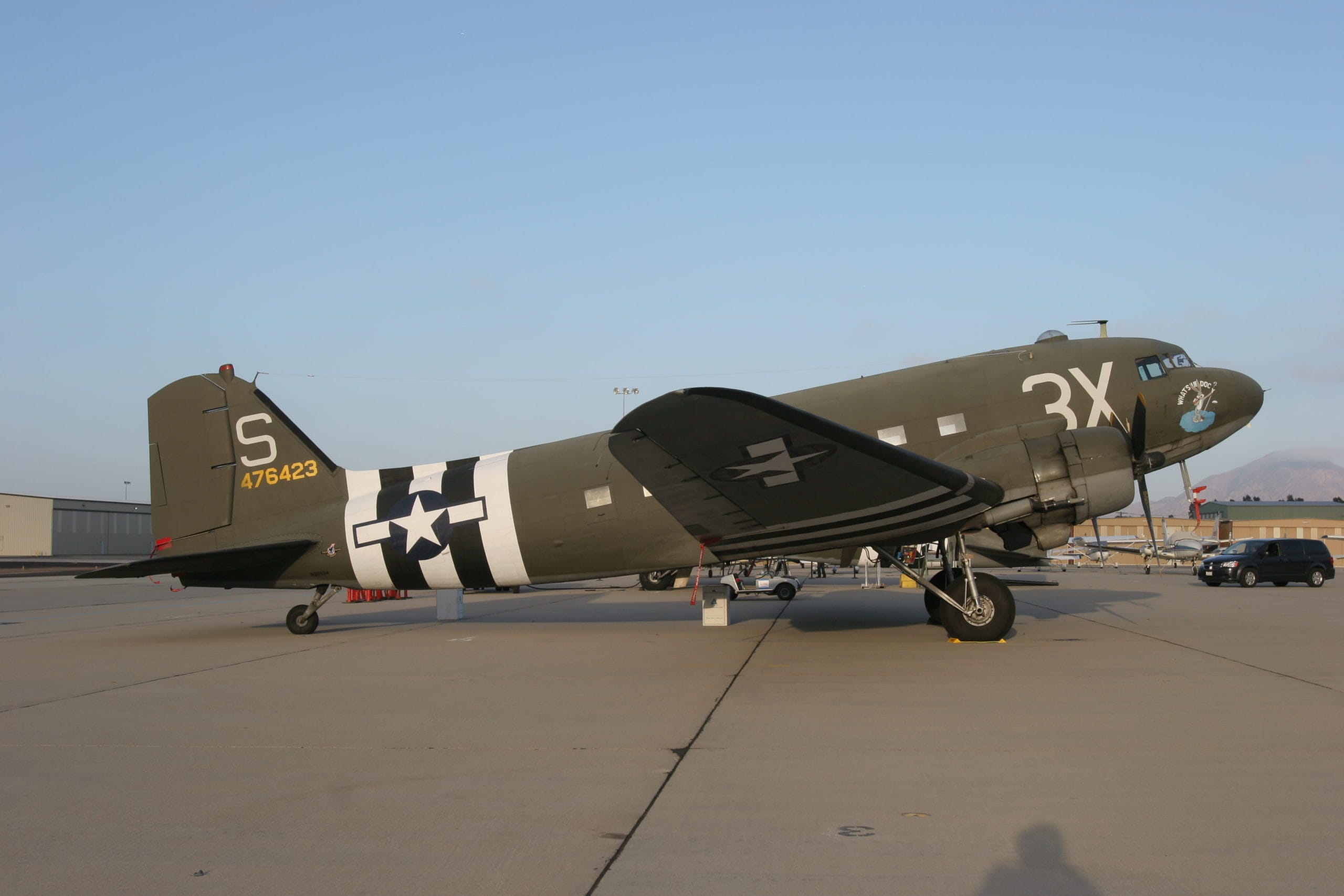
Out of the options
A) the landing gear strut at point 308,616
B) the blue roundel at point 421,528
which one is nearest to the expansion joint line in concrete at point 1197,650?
the blue roundel at point 421,528

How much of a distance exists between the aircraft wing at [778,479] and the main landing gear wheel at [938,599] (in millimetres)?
1070

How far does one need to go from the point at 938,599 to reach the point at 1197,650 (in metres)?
4.07

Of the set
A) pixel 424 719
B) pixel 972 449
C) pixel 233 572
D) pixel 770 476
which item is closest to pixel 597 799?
pixel 424 719

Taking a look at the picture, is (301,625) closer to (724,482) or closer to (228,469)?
(228,469)

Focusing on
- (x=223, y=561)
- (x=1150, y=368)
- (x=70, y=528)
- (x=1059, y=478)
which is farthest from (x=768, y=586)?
(x=70, y=528)

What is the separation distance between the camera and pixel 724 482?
11.8 meters

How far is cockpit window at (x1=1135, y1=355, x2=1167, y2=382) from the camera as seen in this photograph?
1333 centimetres

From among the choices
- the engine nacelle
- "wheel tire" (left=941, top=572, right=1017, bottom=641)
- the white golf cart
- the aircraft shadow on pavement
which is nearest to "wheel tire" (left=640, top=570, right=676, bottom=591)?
the white golf cart

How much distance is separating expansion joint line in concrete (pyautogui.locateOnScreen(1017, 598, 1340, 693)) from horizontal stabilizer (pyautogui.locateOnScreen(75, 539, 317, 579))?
12.9 metres

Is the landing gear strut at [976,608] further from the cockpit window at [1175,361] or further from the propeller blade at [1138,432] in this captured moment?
the cockpit window at [1175,361]

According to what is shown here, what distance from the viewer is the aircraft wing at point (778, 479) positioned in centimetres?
994

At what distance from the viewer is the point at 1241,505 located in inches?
3836

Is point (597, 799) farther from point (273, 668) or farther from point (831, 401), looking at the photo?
point (831, 401)

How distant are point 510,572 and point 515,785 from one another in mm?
8585
